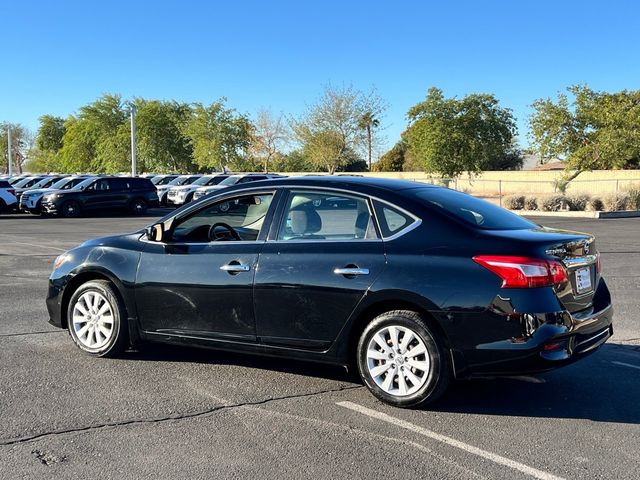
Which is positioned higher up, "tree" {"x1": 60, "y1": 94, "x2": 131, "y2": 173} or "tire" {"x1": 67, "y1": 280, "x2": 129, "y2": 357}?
"tree" {"x1": 60, "y1": 94, "x2": 131, "y2": 173}

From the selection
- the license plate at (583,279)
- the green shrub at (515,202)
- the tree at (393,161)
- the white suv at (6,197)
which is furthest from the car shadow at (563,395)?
the tree at (393,161)

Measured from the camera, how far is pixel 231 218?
5.99 m

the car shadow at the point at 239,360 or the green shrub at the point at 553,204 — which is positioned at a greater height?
A: the green shrub at the point at 553,204

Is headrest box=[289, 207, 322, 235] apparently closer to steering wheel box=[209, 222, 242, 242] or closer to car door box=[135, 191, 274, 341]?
car door box=[135, 191, 274, 341]

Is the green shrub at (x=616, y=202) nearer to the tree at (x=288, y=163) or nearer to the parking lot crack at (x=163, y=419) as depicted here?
the parking lot crack at (x=163, y=419)

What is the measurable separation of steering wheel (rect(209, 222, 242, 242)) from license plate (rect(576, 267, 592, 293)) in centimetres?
270

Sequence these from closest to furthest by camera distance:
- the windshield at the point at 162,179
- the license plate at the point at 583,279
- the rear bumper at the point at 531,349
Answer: the rear bumper at the point at 531,349 < the license plate at the point at 583,279 < the windshield at the point at 162,179

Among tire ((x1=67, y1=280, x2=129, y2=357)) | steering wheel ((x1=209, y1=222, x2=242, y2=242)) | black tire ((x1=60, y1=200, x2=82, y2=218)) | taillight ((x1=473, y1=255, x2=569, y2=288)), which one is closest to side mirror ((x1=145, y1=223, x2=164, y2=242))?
steering wheel ((x1=209, y1=222, x2=242, y2=242))

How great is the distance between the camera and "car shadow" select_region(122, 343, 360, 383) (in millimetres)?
5863

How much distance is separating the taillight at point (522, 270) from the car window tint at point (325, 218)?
38.9 inches

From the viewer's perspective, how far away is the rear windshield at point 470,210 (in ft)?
16.8

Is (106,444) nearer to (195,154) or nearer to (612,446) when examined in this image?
(612,446)

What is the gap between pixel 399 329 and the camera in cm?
495

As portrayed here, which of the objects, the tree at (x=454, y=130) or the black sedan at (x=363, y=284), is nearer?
the black sedan at (x=363, y=284)
